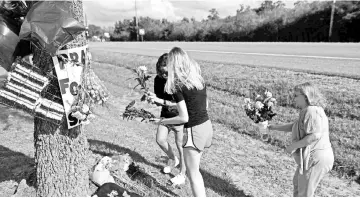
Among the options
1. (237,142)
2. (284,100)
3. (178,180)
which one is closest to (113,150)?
(178,180)

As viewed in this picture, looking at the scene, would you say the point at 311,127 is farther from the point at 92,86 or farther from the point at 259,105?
the point at 92,86

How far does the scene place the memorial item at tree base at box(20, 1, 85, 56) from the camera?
2541mm

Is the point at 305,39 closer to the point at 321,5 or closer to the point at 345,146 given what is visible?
the point at 321,5

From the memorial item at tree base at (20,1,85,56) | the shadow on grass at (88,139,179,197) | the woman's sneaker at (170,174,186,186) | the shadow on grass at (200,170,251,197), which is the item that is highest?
the memorial item at tree base at (20,1,85,56)

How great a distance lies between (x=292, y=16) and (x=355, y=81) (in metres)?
20.9

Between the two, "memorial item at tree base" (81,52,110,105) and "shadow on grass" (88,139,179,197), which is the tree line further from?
"memorial item at tree base" (81,52,110,105)

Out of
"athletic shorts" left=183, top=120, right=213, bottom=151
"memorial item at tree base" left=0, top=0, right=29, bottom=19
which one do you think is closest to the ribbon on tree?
"memorial item at tree base" left=0, top=0, right=29, bottom=19

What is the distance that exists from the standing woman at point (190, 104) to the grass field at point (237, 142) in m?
0.86

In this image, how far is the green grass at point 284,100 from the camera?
483 centimetres

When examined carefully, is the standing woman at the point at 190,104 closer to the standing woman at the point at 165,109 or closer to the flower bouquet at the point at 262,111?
the standing woman at the point at 165,109

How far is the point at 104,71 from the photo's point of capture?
13.1 meters

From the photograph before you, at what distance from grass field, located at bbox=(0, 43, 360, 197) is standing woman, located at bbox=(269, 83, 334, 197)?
0.94 meters

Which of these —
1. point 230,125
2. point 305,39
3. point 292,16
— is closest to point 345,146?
point 230,125

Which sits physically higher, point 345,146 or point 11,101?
point 11,101
